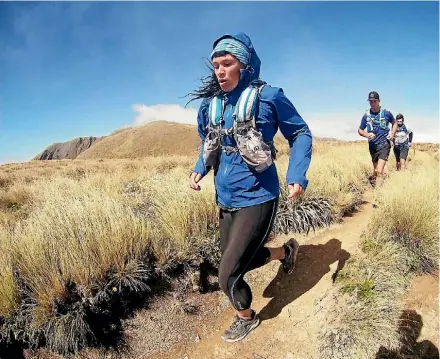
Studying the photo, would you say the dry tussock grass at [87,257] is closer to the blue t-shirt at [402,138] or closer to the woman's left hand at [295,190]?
the woman's left hand at [295,190]

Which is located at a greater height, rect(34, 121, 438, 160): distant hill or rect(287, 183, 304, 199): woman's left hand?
rect(34, 121, 438, 160): distant hill

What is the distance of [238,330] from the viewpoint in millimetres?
2992

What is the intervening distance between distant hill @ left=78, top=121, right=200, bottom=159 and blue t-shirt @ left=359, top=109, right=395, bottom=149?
64.0 metres

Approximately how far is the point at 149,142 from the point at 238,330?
8051cm

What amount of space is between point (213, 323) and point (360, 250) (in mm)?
2221

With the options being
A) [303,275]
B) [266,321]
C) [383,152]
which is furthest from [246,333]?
[383,152]

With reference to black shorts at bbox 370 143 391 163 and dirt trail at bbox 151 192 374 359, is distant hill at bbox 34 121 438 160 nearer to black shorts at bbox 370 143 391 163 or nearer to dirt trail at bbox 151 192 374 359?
black shorts at bbox 370 143 391 163

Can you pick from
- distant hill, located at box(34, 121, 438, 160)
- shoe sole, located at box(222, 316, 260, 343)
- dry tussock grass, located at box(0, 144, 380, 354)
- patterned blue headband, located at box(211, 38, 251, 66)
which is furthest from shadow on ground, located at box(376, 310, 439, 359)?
distant hill, located at box(34, 121, 438, 160)

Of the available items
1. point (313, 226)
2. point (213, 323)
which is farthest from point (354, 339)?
point (313, 226)

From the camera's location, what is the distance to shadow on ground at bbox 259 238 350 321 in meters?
3.53

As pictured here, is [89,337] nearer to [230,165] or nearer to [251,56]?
[230,165]

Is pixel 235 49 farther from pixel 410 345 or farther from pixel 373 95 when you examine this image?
pixel 373 95

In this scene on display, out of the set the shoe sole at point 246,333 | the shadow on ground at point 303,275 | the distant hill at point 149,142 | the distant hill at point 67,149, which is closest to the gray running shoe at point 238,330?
the shoe sole at point 246,333

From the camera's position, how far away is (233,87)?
257cm
